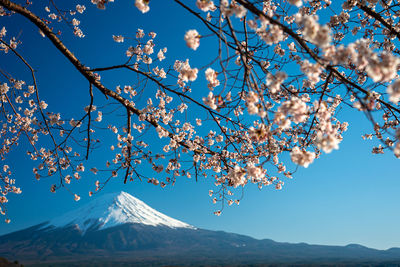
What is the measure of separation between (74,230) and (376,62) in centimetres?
21648

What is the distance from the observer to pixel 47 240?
16250 centimetres

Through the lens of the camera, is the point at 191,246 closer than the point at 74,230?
Yes

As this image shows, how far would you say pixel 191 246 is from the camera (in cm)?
16662

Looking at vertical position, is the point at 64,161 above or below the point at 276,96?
below

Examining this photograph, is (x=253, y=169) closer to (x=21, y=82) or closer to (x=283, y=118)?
(x=283, y=118)

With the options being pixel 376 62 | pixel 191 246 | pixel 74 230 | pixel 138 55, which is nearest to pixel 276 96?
pixel 138 55

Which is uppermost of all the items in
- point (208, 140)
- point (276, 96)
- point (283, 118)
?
point (276, 96)

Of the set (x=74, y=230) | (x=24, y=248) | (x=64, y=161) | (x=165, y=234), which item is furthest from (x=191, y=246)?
(x=64, y=161)

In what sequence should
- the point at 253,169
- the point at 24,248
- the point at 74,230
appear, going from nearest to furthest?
the point at 253,169
the point at 24,248
the point at 74,230

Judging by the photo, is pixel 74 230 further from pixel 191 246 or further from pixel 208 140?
pixel 208 140

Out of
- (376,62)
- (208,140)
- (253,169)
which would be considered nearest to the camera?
(376,62)

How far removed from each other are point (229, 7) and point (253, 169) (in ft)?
5.02

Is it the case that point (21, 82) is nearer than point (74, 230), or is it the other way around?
point (21, 82)

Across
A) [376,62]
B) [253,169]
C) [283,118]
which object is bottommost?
[253,169]
